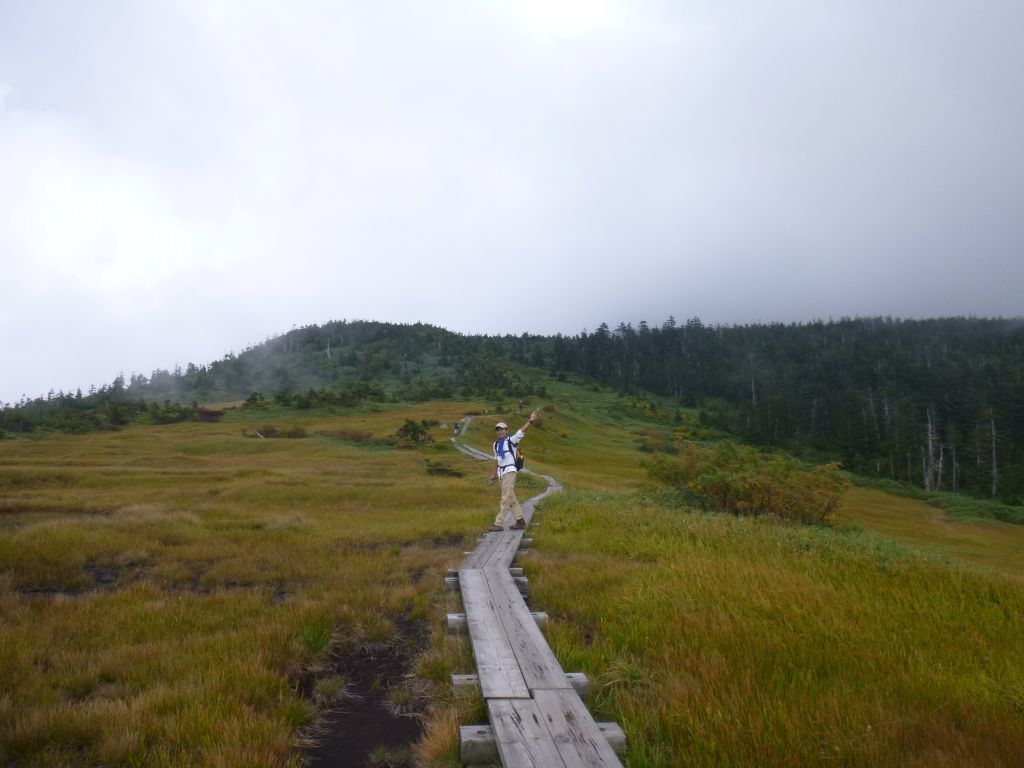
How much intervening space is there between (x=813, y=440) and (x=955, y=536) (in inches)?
3233

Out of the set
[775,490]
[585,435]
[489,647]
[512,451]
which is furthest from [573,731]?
[585,435]

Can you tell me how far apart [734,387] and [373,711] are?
180525 millimetres

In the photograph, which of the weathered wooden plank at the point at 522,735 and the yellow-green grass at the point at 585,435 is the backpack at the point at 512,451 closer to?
the weathered wooden plank at the point at 522,735

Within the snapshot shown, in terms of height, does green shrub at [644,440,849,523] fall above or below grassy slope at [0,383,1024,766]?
below

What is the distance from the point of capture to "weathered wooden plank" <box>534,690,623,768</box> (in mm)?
3359

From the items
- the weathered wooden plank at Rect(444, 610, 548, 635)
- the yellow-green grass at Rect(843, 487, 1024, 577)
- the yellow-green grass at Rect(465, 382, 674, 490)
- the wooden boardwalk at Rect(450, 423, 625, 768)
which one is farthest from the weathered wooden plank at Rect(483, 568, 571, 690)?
the yellow-green grass at Rect(843, 487, 1024, 577)

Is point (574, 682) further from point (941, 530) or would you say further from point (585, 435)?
point (585, 435)

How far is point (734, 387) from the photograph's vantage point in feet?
563

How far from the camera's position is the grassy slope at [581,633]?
380 centimetres

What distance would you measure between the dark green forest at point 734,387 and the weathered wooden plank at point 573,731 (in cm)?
8189

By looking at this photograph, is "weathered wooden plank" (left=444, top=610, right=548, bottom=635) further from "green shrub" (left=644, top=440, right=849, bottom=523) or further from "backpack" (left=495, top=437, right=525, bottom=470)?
"green shrub" (left=644, top=440, right=849, bottom=523)

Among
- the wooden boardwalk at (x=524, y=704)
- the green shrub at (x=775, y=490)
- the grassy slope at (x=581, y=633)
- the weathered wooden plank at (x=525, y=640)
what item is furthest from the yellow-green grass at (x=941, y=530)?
the wooden boardwalk at (x=524, y=704)

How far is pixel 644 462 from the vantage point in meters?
21.8

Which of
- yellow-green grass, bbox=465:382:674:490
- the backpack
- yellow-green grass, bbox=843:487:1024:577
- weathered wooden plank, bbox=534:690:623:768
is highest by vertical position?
the backpack
